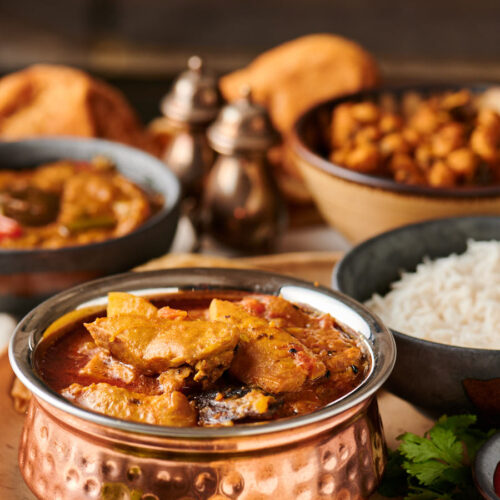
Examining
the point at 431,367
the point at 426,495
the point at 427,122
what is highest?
the point at 427,122

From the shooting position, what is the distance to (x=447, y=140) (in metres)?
2.69

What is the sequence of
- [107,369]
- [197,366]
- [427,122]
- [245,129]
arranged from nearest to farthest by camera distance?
[197,366], [107,369], [245,129], [427,122]

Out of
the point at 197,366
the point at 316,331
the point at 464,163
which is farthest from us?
the point at 464,163

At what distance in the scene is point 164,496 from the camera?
4.34 ft

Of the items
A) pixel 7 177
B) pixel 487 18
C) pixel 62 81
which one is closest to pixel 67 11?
pixel 487 18

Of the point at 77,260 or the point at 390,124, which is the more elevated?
the point at 390,124

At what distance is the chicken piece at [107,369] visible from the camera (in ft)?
4.84

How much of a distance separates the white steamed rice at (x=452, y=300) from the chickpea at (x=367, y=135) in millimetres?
602

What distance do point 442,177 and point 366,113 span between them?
488 millimetres

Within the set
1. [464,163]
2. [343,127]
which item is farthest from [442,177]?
[343,127]

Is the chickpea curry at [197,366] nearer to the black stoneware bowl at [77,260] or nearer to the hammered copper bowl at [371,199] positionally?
the black stoneware bowl at [77,260]

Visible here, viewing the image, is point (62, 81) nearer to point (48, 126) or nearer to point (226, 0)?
point (48, 126)

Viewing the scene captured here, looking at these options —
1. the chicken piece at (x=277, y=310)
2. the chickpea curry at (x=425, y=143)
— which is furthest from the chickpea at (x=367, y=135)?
the chicken piece at (x=277, y=310)

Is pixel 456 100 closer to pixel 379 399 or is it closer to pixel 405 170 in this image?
pixel 405 170
